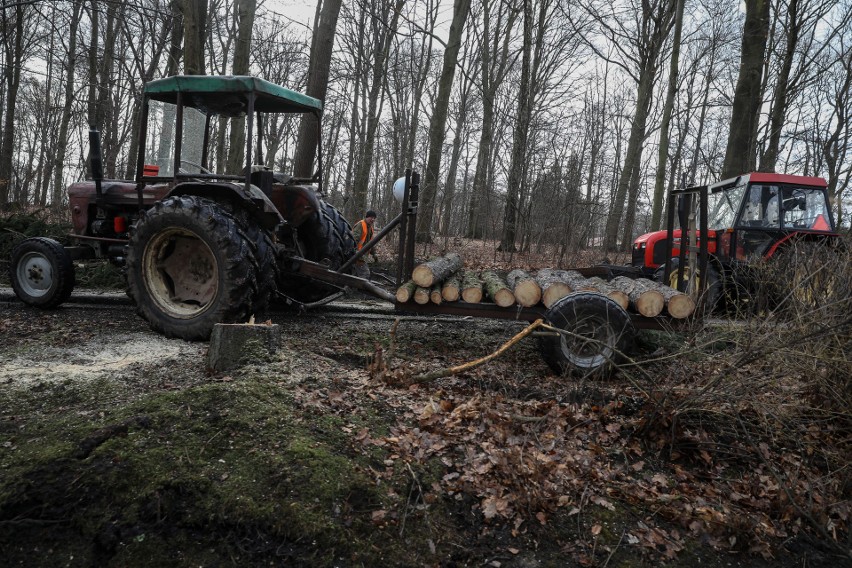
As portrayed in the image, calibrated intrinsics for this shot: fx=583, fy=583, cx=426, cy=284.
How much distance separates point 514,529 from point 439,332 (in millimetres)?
3699

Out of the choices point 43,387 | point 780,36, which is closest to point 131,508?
point 43,387

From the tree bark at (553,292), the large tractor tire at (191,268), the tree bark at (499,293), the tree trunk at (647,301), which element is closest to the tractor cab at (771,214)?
the tree trunk at (647,301)

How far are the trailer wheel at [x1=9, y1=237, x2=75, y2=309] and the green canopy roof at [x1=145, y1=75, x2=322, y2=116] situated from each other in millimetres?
2216

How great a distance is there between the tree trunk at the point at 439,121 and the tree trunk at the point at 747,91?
6.23 meters

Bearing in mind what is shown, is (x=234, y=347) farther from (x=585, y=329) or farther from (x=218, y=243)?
(x=585, y=329)

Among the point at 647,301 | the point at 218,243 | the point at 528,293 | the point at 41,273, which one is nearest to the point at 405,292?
the point at 528,293

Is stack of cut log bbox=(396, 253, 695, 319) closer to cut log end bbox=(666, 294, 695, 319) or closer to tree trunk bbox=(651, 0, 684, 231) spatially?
cut log end bbox=(666, 294, 695, 319)

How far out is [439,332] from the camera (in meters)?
6.41

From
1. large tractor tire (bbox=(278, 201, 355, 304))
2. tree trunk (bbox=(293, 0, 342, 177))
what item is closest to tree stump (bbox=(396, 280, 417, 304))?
large tractor tire (bbox=(278, 201, 355, 304))

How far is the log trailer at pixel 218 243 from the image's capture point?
4938 millimetres

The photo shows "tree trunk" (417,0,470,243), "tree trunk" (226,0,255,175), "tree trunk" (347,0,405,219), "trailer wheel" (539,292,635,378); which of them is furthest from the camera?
"tree trunk" (347,0,405,219)

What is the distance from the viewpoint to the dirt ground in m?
2.48

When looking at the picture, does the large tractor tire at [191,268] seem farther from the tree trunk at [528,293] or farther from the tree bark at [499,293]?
the tree trunk at [528,293]

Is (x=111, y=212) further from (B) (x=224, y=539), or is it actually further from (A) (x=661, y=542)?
(A) (x=661, y=542)
